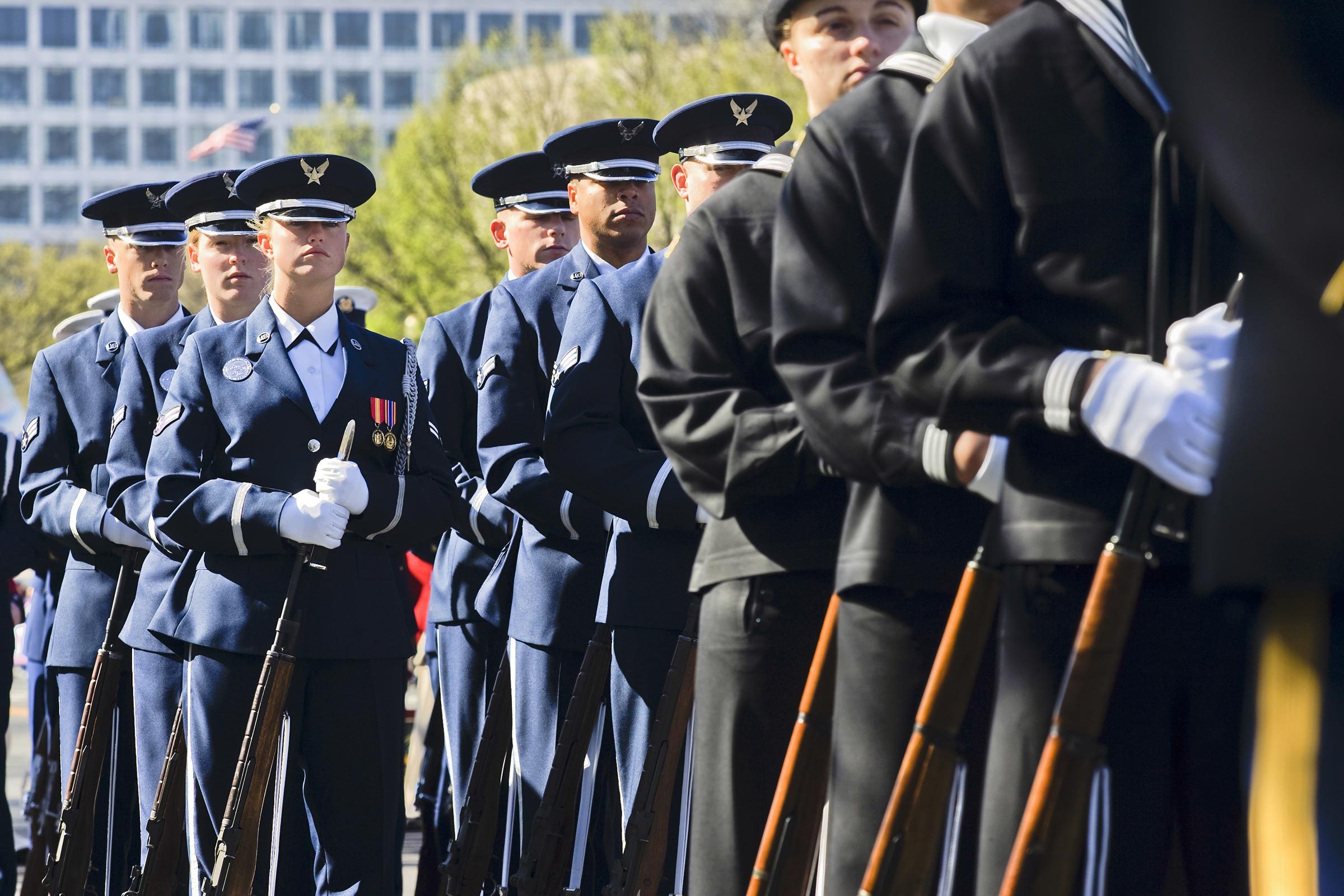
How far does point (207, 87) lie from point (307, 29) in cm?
540

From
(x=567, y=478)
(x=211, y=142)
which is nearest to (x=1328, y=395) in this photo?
(x=567, y=478)

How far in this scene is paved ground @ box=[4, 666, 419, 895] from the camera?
25.1 ft

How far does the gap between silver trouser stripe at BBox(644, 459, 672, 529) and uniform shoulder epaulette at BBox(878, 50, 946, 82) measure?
1739 mm

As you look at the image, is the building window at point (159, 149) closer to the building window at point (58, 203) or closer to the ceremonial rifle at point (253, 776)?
the building window at point (58, 203)

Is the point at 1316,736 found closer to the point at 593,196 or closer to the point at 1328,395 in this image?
the point at 1328,395

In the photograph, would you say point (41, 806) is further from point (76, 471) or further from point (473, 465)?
point (473, 465)

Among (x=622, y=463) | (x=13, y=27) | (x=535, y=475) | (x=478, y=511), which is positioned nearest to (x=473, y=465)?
(x=478, y=511)

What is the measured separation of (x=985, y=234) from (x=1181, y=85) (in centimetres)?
45

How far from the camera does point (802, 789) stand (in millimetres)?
3271

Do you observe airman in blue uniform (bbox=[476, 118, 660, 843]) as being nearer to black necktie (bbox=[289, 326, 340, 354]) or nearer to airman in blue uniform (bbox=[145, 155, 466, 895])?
airman in blue uniform (bbox=[145, 155, 466, 895])

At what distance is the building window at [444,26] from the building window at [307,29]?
5196 mm

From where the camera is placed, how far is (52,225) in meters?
92.7

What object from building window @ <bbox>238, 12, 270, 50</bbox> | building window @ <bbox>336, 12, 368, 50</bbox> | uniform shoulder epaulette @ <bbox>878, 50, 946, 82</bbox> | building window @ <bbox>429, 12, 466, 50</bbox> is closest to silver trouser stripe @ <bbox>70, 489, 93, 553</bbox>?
Result: uniform shoulder epaulette @ <bbox>878, 50, 946, 82</bbox>

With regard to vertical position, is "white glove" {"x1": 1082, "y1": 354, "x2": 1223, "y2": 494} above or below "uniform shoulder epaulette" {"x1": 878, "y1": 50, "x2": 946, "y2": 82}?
below
